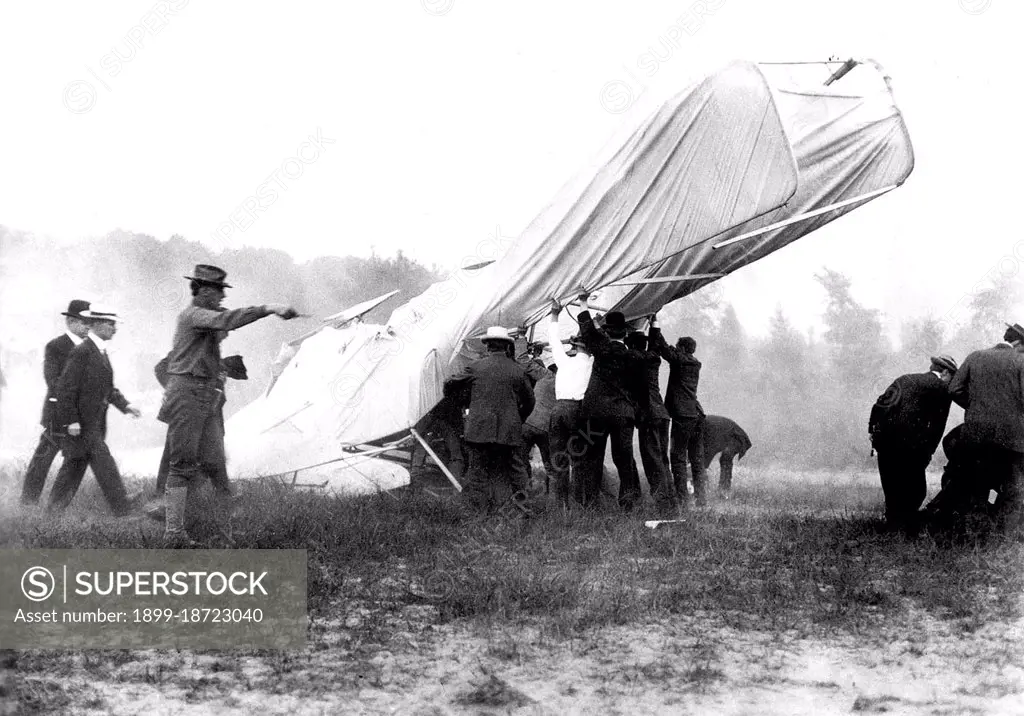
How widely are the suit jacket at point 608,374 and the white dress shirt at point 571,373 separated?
16 centimetres

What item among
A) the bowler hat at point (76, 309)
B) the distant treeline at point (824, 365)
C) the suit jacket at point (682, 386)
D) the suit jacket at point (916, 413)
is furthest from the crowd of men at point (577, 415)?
the distant treeline at point (824, 365)

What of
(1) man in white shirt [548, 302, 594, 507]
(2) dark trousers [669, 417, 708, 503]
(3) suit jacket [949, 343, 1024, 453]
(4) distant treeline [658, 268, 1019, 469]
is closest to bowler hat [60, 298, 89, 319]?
(1) man in white shirt [548, 302, 594, 507]

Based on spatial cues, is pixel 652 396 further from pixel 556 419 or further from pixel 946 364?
pixel 946 364

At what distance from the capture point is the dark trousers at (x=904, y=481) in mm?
7121

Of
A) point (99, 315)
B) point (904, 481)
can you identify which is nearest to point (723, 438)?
point (904, 481)

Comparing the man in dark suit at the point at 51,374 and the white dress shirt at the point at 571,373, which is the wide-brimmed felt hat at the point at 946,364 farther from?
the man in dark suit at the point at 51,374

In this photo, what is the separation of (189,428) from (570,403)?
10.3 ft

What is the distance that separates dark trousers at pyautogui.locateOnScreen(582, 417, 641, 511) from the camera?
25.7 ft

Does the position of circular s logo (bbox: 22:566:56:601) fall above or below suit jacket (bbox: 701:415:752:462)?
below

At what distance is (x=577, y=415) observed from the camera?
8.00m

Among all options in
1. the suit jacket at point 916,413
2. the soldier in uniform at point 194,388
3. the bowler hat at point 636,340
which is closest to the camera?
the soldier in uniform at point 194,388

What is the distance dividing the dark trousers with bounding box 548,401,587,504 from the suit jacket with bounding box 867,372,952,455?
2275mm

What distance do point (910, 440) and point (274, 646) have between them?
4869 millimetres

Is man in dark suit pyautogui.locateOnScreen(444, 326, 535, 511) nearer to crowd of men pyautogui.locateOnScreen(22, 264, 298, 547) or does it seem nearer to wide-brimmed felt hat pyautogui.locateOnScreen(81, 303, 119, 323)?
crowd of men pyautogui.locateOnScreen(22, 264, 298, 547)
